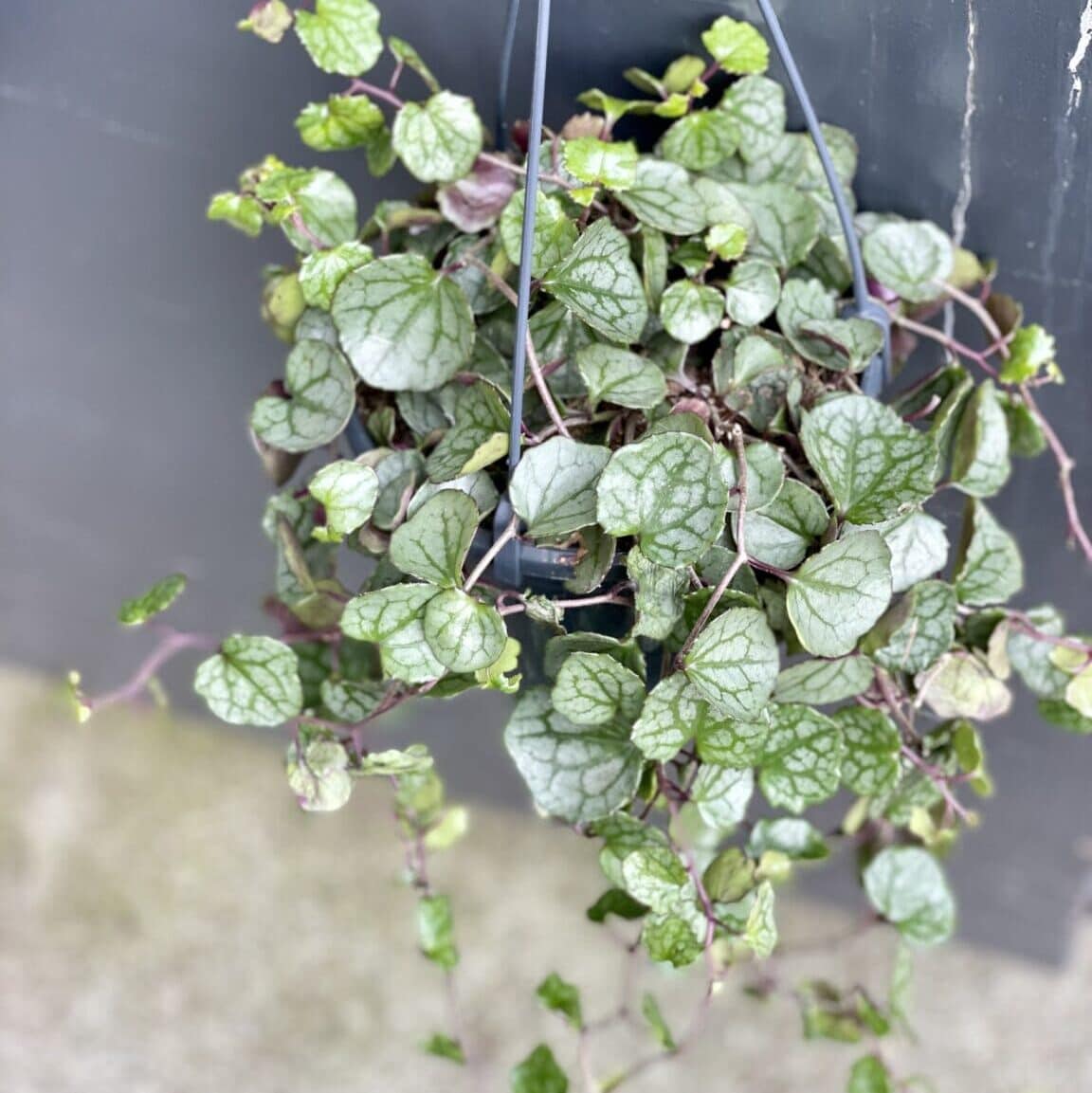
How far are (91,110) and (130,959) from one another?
1.15 metres

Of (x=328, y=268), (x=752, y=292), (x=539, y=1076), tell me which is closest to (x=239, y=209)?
(x=328, y=268)

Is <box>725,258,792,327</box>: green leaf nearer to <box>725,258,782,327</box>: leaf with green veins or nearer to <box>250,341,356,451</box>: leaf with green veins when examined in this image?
<box>725,258,782,327</box>: leaf with green veins

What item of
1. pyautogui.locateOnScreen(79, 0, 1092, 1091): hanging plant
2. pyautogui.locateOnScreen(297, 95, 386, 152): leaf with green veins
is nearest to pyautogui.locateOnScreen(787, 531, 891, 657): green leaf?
pyautogui.locateOnScreen(79, 0, 1092, 1091): hanging plant

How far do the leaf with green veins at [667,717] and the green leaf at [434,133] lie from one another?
0.38 metres

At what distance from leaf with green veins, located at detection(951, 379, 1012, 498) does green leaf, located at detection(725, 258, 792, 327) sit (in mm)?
152

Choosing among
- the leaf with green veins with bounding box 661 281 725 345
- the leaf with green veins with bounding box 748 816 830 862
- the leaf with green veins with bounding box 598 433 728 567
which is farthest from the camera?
the leaf with green veins with bounding box 748 816 830 862

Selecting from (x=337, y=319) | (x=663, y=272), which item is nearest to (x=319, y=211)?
(x=337, y=319)

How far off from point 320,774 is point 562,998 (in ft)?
1.06

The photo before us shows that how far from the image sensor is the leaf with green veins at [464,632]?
677mm

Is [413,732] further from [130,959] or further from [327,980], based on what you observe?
[130,959]

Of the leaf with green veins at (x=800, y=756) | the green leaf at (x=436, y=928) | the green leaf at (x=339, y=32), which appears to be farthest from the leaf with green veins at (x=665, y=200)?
the green leaf at (x=436, y=928)

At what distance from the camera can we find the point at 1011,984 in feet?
5.38

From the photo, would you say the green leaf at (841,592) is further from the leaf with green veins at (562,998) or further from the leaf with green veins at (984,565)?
the leaf with green veins at (562,998)

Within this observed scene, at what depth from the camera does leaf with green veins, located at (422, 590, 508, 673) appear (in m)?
0.68
